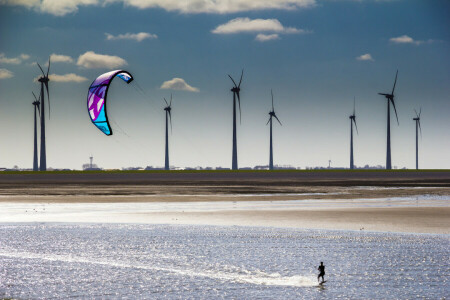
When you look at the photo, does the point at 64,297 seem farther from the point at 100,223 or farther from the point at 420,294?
the point at 100,223

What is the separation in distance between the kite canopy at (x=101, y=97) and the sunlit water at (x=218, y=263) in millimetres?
6506

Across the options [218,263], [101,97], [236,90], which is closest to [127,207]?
[101,97]

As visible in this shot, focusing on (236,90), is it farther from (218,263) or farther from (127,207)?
(218,263)

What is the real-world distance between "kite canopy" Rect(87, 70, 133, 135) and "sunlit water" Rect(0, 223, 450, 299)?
6.51 metres

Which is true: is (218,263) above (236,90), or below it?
below

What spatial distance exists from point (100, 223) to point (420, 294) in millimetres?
19219

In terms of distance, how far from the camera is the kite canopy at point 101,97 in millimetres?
33344

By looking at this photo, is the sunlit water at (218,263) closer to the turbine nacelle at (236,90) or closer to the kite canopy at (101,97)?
the kite canopy at (101,97)

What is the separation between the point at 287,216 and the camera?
35.5 m

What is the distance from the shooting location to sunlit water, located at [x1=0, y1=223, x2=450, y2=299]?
621 inches

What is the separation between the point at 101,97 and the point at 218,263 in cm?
1784

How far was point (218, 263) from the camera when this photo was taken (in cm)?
1983

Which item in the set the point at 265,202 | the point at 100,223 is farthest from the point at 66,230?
the point at 265,202

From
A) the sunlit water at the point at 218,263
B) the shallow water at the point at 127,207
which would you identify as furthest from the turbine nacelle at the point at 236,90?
the sunlit water at the point at 218,263
